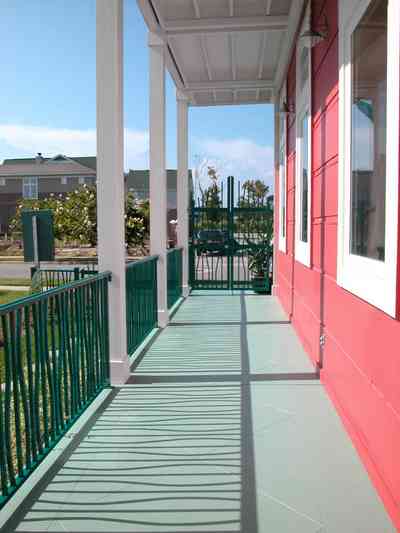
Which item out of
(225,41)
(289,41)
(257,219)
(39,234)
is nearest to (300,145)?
(289,41)

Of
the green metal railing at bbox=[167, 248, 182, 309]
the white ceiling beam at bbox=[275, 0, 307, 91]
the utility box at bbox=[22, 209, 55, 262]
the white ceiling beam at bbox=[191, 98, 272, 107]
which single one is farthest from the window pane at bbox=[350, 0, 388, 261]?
the white ceiling beam at bbox=[191, 98, 272, 107]

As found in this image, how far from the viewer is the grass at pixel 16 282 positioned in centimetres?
1382

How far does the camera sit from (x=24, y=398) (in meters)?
2.29

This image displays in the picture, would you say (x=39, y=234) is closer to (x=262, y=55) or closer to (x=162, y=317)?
(x=162, y=317)

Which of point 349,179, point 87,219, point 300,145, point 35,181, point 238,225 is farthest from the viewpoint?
point 35,181

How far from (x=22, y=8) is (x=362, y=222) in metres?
4.29

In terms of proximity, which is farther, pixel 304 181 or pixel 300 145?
pixel 300 145

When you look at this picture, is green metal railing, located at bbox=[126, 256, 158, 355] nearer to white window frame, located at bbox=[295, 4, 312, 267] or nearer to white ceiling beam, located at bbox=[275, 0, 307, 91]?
white window frame, located at bbox=[295, 4, 312, 267]

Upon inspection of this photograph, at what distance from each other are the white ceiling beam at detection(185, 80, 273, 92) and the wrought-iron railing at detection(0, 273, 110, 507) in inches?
227

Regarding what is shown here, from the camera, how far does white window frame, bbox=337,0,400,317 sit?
203 cm

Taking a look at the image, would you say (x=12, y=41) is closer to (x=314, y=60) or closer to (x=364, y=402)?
(x=314, y=60)

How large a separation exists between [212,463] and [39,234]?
13.2 feet

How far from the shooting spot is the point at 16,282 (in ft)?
48.0

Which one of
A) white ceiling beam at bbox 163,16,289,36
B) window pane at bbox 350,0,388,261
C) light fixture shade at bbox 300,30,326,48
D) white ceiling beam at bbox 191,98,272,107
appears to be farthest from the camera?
white ceiling beam at bbox 191,98,272,107
